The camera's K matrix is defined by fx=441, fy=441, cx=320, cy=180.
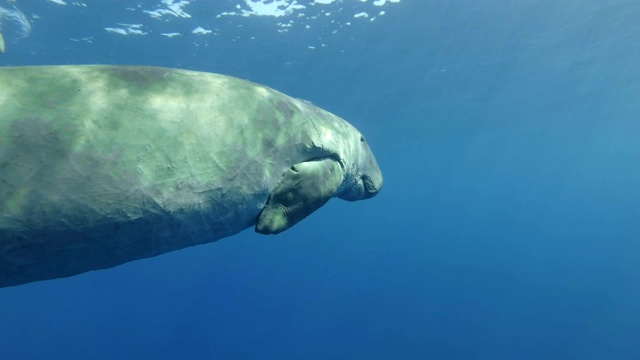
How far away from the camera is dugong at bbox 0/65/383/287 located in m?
2.55

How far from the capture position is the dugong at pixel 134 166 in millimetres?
2551

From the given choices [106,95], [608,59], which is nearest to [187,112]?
[106,95]

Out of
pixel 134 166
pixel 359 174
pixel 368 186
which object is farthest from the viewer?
pixel 368 186

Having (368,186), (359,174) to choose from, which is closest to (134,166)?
(359,174)

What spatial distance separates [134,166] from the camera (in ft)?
9.30

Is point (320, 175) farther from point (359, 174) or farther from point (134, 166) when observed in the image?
point (134, 166)

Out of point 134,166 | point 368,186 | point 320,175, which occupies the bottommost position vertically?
point 368,186

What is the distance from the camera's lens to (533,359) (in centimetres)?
2381

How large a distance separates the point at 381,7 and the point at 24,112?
15925mm

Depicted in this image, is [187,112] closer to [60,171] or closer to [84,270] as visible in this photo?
[60,171]

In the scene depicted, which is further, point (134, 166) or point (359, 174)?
point (359, 174)

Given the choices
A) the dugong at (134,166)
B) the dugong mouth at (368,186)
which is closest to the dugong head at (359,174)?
the dugong mouth at (368,186)

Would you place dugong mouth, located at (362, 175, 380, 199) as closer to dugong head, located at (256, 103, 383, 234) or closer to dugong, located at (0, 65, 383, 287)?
dugong head, located at (256, 103, 383, 234)

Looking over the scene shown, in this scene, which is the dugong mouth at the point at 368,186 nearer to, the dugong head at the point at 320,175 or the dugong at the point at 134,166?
the dugong head at the point at 320,175
